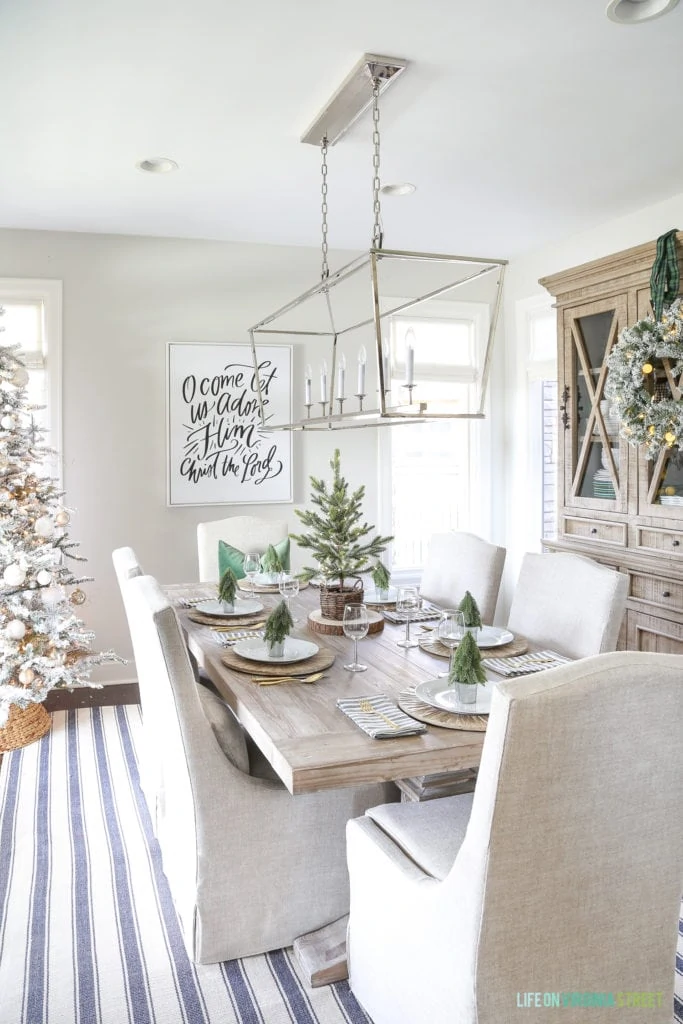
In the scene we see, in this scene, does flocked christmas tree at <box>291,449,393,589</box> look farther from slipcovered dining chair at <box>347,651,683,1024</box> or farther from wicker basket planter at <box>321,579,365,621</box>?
slipcovered dining chair at <box>347,651,683,1024</box>

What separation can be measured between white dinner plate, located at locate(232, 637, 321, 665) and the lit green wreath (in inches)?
Result: 72.1

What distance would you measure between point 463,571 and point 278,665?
131 centimetres

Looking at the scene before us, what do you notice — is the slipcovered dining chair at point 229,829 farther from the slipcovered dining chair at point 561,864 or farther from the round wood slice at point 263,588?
the round wood slice at point 263,588

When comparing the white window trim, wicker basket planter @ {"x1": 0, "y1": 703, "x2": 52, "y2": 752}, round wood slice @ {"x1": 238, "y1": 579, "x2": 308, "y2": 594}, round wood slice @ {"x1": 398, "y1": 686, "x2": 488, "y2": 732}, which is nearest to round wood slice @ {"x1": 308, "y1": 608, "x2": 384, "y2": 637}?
round wood slice @ {"x1": 238, "y1": 579, "x2": 308, "y2": 594}

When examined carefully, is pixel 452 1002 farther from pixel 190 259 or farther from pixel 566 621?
pixel 190 259

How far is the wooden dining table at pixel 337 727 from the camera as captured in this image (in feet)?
5.22

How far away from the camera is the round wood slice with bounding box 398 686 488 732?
175cm

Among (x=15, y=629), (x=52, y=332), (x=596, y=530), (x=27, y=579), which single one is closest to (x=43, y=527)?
(x=27, y=579)

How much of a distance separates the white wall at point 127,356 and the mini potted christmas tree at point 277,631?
2.53m

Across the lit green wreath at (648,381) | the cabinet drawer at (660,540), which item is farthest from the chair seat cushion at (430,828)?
the lit green wreath at (648,381)

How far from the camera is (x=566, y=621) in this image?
2.61 meters

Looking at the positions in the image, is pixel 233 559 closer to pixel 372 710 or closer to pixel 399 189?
pixel 399 189

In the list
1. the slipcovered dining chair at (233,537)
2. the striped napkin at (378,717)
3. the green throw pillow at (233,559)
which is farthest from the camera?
the slipcovered dining chair at (233,537)

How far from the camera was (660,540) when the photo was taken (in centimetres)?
346
